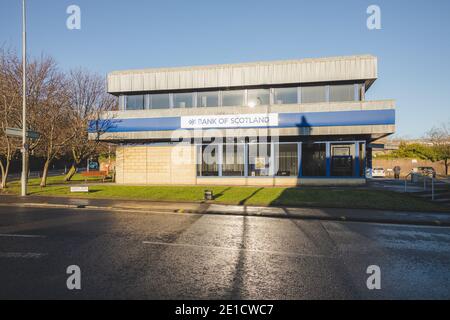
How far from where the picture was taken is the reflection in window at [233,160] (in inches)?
861

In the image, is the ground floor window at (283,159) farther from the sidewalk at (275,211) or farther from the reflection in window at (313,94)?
the sidewalk at (275,211)

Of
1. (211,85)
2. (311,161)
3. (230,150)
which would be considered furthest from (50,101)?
(311,161)

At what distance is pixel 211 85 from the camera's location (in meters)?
22.3

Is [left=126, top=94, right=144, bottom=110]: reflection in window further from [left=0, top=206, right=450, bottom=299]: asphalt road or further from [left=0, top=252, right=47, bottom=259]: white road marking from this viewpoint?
[left=0, top=252, right=47, bottom=259]: white road marking

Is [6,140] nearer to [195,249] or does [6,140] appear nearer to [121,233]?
[121,233]

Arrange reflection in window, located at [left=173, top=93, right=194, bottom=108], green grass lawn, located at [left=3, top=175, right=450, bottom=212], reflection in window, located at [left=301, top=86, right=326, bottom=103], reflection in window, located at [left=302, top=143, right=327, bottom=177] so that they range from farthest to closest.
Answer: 1. reflection in window, located at [left=173, top=93, right=194, bottom=108]
2. reflection in window, located at [left=301, top=86, right=326, bottom=103]
3. reflection in window, located at [left=302, top=143, right=327, bottom=177]
4. green grass lawn, located at [left=3, top=175, right=450, bottom=212]

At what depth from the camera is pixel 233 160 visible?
866 inches

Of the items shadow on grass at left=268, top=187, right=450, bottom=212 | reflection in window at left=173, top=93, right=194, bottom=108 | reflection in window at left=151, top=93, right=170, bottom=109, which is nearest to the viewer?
shadow on grass at left=268, top=187, right=450, bottom=212

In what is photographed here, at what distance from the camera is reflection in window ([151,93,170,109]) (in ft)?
77.0

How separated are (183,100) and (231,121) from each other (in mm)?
5079

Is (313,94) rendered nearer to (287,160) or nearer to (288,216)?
(287,160)

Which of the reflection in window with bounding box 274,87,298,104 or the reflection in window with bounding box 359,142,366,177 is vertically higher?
the reflection in window with bounding box 274,87,298,104

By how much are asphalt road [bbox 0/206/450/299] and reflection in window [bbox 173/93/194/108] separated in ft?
48.2

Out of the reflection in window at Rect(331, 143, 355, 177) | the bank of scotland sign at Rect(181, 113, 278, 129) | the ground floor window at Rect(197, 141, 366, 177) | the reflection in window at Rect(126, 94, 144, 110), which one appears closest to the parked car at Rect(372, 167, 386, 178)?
the ground floor window at Rect(197, 141, 366, 177)
